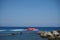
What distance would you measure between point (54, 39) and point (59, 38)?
278 millimetres

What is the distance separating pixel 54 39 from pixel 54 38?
0.09m

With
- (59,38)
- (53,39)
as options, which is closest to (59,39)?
(59,38)

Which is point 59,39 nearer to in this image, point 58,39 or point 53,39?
point 58,39

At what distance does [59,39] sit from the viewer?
4.30 m

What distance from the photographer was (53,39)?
4.61 m

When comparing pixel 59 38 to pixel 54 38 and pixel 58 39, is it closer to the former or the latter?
pixel 58 39

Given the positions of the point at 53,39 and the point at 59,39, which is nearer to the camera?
the point at 59,39

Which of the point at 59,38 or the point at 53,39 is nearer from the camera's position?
the point at 59,38

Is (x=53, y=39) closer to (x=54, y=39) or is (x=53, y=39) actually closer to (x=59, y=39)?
(x=54, y=39)

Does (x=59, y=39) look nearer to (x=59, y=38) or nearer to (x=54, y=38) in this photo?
(x=59, y=38)

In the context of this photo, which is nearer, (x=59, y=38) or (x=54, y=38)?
(x=59, y=38)

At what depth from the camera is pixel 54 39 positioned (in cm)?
457

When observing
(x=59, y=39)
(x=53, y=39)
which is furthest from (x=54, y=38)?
(x=59, y=39)

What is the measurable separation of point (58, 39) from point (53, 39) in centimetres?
29
